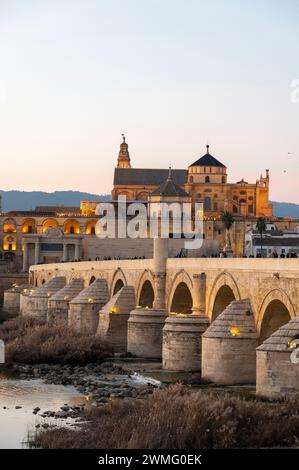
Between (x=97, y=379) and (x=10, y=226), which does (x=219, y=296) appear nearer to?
(x=97, y=379)

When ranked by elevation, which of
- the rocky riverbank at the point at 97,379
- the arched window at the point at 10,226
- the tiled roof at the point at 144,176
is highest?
the tiled roof at the point at 144,176

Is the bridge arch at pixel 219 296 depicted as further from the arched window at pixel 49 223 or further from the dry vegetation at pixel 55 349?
the arched window at pixel 49 223

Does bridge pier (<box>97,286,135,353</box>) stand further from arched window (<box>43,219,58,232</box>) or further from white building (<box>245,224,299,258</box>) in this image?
arched window (<box>43,219,58,232</box>)

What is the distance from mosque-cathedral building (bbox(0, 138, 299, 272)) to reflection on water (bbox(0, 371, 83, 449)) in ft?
210

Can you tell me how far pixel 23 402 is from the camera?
31.7 m

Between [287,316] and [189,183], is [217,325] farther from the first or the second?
[189,183]

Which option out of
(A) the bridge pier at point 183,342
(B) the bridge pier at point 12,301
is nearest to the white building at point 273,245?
(B) the bridge pier at point 12,301

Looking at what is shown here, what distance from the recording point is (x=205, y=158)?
13662cm

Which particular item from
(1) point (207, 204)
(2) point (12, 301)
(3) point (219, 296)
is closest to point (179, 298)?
(3) point (219, 296)

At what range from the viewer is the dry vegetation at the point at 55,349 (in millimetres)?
42094

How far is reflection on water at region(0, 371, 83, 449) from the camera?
26177 millimetres

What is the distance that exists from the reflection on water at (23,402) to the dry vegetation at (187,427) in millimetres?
1142

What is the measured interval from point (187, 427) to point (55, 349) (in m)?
19.8

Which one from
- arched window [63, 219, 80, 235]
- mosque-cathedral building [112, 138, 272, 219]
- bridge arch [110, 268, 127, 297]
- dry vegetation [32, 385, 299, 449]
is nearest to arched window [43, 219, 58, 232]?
arched window [63, 219, 80, 235]
